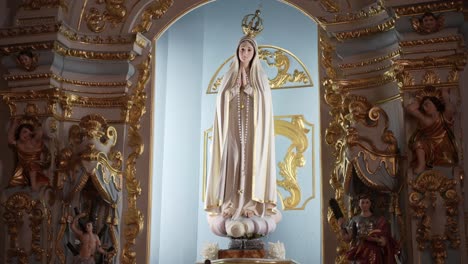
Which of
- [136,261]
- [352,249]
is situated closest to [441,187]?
[352,249]

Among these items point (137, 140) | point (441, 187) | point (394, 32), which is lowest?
point (441, 187)

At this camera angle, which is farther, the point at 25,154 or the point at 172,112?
the point at 172,112

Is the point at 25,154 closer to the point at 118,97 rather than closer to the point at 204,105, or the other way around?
the point at 118,97

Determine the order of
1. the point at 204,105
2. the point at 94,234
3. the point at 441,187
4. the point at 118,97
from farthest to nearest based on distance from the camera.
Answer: the point at 204,105
the point at 118,97
the point at 94,234
the point at 441,187

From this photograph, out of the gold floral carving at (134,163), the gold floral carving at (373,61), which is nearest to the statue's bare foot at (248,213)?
the gold floral carving at (134,163)

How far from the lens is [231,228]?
7312mm

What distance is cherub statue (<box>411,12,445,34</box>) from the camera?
6910 mm

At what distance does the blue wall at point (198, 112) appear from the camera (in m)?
8.27

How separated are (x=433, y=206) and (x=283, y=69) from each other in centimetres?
262

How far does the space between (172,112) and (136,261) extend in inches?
66.4

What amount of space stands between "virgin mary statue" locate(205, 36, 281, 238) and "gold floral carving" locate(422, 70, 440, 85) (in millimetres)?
1555

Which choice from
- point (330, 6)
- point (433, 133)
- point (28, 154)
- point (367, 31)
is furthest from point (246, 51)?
point (28, 154)

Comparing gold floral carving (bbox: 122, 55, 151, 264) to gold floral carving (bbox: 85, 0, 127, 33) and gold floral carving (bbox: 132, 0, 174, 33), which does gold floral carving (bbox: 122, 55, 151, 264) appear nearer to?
gold floral carving (bbox: 132, 0, 174, 33)

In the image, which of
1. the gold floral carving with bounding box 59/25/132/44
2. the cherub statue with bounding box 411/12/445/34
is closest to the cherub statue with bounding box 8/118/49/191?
the gold floral carving with bounding box 59/25/132/44
